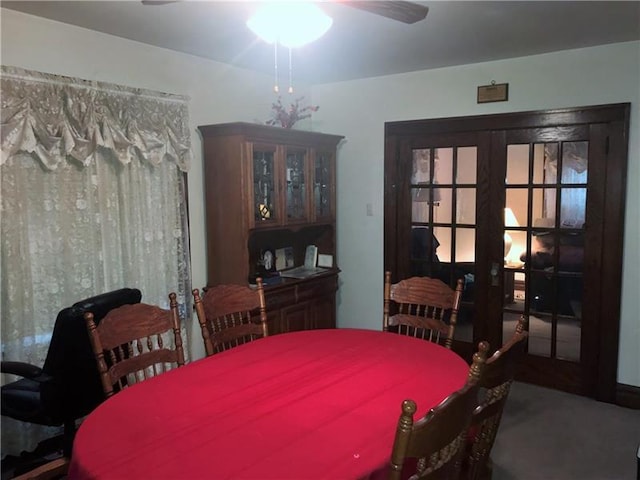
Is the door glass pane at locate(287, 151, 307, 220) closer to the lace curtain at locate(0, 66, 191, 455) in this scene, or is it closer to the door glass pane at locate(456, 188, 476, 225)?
the lace curtain at locate(0, 66, 191, 455)

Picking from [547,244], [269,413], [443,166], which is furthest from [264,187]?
[269,413]

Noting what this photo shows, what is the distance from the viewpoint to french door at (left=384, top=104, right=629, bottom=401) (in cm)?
358

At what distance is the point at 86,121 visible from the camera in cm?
292

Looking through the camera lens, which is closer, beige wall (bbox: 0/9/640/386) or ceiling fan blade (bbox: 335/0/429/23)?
ceiling fan blade (bbox: 335/0/429/23)

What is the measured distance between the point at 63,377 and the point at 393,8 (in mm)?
2215

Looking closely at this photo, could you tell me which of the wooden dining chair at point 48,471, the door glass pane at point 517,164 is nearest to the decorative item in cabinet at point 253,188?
the door glass pane at point 517,164

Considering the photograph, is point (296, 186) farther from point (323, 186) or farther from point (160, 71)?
point (160, 71)

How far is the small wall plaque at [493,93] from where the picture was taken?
3.84 metres

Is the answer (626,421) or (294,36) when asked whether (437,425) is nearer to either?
(294,36)

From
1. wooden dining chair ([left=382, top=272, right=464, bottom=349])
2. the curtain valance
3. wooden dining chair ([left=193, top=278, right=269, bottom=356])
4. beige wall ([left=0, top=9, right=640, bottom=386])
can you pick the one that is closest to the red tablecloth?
wooden dining chair ([left=193, top=278, right=269, bottom=356])

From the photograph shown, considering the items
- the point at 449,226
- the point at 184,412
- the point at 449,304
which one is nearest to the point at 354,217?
the point at 449,226

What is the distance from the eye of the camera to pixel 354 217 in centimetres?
468

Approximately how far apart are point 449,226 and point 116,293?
8.41 ft

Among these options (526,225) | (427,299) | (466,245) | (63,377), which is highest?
(526,225)
